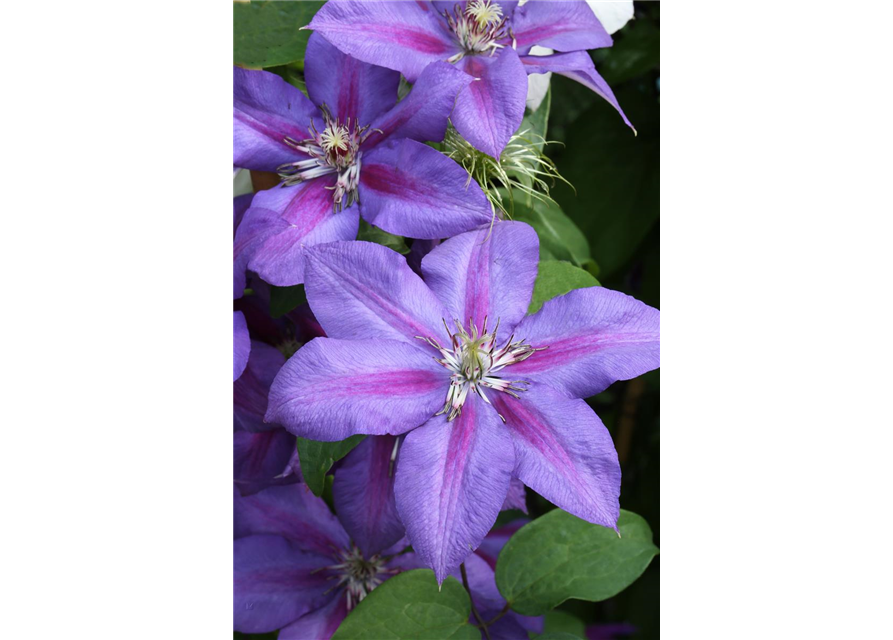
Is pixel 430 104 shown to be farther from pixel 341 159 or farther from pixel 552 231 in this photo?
pixel 552 231

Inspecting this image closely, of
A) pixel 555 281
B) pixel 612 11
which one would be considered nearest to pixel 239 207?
pixel 555 281

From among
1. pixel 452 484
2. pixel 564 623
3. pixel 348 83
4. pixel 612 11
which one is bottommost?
pixel 564 623

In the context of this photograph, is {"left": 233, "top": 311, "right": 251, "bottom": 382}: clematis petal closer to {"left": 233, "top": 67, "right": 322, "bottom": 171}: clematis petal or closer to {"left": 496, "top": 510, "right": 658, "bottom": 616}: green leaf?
{"left": 233, "top": 67, "right": 322, "bottom": 171}: clematis petal

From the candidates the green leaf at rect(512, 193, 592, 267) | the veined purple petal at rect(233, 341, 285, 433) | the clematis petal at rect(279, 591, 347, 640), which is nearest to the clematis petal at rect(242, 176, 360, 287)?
the veined purple petal at rect(233, 341, 285, 433)

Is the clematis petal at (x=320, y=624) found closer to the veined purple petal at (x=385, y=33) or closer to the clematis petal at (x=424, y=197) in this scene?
the clematis petal at (x=424, y=197)

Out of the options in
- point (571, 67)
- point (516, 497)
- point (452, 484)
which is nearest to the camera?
point (452, 484)
